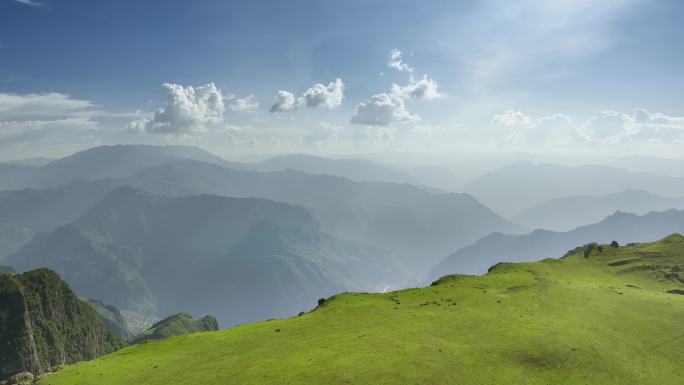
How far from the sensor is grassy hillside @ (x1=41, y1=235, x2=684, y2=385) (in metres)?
39.8

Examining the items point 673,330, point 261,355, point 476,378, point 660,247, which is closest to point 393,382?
point 476,378

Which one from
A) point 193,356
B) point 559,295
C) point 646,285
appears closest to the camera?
point 193,356

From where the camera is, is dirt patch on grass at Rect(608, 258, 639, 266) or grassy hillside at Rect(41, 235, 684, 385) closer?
grassy hillside at Rect(41, 235, 684, 385)

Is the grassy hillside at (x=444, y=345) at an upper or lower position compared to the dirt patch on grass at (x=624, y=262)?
upper

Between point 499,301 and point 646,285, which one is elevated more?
point 499,301

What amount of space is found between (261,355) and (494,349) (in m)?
24.5

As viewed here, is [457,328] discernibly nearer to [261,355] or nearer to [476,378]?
[476,378]

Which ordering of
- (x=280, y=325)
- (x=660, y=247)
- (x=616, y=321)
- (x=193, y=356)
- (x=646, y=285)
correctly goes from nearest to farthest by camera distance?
(x=193, y=356), (x=616, y=321), (x=280, y=325), (x=646, y=285), (x=660, y=247)

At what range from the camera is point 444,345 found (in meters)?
44.8

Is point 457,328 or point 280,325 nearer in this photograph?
point 457,328

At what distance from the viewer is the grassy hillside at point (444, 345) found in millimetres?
39781

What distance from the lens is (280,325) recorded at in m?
58.9

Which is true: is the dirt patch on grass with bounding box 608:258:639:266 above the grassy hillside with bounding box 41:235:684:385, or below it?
below

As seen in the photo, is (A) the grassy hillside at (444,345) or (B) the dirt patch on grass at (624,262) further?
(B) the dirt patch on grass at (624,262)
